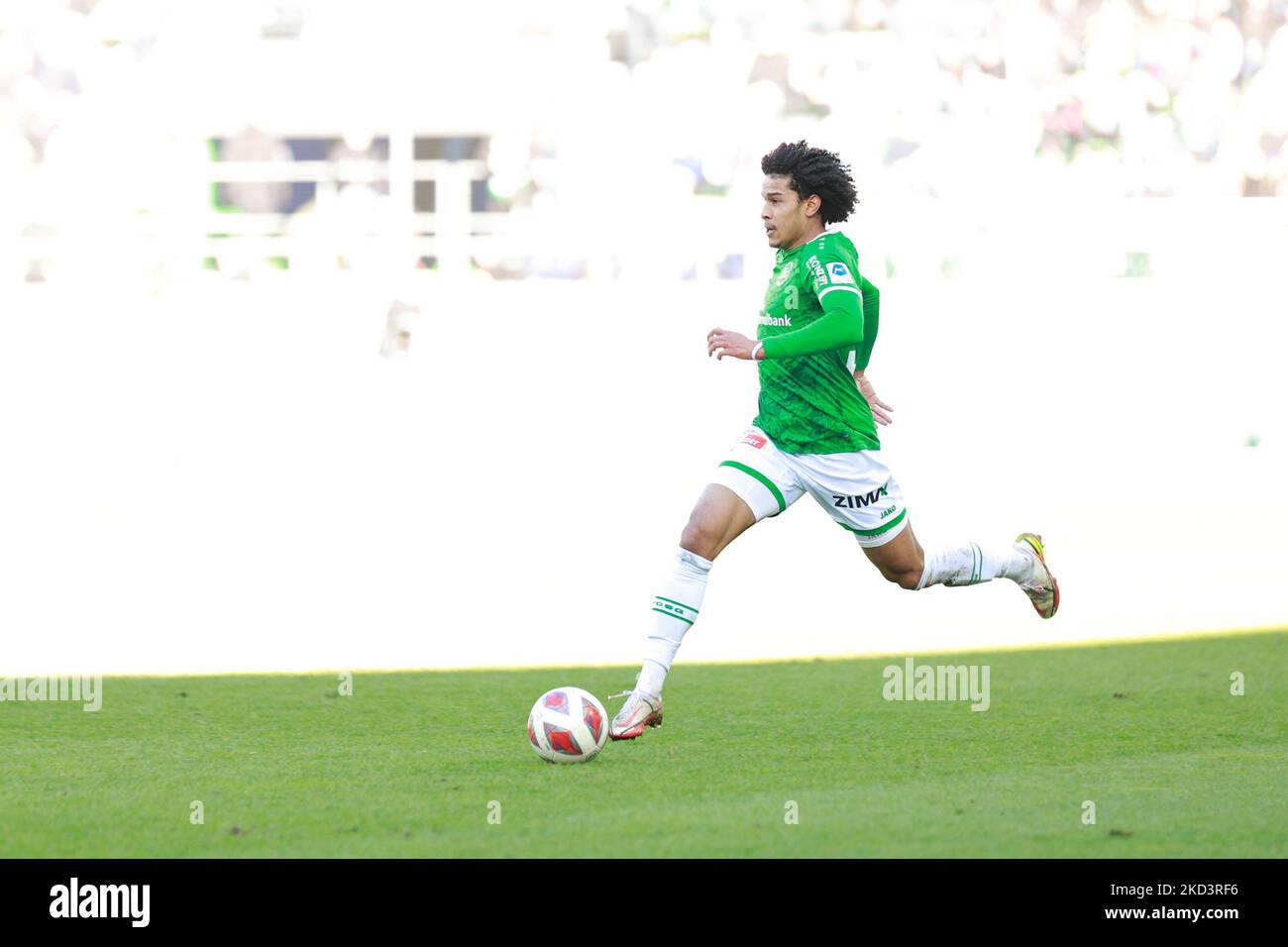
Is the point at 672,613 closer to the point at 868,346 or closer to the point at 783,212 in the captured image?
the point at 868,346

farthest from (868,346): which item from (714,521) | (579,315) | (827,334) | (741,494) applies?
(579,315)

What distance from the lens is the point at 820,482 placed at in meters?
6.22

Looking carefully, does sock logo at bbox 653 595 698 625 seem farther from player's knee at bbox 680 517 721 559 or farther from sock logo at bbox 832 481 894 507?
sock logo at bbox 832 481 894 507

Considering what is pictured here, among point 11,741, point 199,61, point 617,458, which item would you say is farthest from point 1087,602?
point 199,61

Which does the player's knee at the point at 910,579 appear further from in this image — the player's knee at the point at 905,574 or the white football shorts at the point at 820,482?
the white football shorts at the point at 820,482

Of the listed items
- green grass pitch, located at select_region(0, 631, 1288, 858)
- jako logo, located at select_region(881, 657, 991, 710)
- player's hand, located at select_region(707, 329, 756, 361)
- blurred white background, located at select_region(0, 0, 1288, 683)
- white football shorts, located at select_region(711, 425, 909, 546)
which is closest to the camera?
green grass pitch, located at select_region(0, 631, 1288, 858)

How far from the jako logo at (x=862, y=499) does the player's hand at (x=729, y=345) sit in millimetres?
736

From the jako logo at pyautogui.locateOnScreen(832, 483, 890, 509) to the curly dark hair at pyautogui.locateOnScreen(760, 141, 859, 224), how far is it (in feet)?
3.12

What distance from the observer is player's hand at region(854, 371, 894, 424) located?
6.49 m

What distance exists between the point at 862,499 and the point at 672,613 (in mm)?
833

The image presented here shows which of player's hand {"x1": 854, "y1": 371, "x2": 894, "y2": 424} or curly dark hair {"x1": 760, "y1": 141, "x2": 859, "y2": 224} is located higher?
curly dark hair {"x1": 760, "y1": 141, "x2": 859, "y2": 224}

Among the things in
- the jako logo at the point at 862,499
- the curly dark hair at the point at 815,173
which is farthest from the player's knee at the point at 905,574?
the curly dark hair at the point at 815,173
